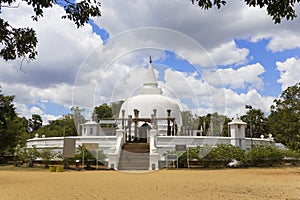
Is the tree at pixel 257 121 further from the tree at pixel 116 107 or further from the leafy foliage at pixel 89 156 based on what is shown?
the leafy foliage at pixel 89 156

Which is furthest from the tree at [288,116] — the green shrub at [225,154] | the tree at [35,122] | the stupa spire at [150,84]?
the tree at [35,122]

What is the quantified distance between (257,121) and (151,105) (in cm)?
2141

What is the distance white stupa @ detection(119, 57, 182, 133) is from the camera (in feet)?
97.0

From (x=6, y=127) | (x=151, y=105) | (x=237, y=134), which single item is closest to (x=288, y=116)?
(x=237, y=134)

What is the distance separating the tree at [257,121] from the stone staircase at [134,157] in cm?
2826

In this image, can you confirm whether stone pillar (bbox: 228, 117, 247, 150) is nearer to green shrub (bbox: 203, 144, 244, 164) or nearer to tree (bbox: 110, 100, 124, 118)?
green shrub (bbox: 203, 144, 244, 164)

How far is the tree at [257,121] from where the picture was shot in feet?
142

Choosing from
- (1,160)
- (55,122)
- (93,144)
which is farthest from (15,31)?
(55,122)

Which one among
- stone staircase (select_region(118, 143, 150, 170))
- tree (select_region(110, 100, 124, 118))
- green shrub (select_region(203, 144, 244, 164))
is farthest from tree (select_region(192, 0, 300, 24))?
tree (select_region(110, 100, 124, 118))

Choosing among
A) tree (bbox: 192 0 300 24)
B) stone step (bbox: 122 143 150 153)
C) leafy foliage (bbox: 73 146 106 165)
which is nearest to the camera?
tree (bbox: 192 0 300 24)

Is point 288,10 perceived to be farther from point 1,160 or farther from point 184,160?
point 1,160

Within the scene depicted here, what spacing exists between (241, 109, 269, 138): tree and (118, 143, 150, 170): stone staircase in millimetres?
28264

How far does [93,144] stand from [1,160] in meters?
9.84

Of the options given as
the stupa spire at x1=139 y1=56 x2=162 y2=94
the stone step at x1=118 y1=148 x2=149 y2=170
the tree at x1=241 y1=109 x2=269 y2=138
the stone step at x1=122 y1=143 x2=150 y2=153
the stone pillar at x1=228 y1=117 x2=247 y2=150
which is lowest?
the stone step at x1=118 y1=148 x2=149 y2=170
